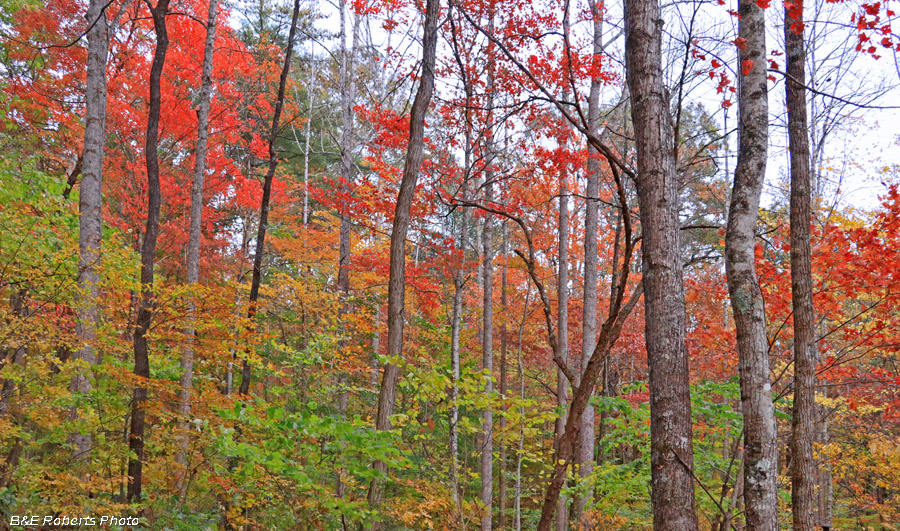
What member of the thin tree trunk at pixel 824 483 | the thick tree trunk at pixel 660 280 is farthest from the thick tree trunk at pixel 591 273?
the thick tree trunk at pixel 660 280

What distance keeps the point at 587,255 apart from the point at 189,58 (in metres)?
12.3

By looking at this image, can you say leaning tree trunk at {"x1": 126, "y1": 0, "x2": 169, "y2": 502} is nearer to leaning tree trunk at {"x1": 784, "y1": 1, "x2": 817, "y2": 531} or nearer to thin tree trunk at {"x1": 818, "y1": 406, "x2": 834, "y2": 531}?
leaning tree trunk at {"x1": 784, "y1": 1, "x2": 817, "y2": 531}

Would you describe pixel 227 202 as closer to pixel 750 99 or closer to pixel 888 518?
pixel 750 99

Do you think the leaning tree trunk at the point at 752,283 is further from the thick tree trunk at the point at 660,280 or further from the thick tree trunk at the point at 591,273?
the thick tree trunk at the point at 591,273

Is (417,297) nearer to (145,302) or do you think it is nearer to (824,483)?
(145,302)

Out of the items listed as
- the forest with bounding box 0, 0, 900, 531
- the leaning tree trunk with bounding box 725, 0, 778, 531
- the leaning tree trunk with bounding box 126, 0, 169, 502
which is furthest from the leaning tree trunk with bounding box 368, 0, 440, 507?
the leaning tree trunk with bounding box 126, 0, 169, 502

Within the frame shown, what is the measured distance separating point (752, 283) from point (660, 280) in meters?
1.47

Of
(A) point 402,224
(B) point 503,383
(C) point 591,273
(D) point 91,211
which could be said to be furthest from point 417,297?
(A) point 402,224

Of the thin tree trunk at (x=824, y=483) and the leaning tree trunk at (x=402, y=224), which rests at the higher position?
the leaning tree trunk at (x=402, y=224)

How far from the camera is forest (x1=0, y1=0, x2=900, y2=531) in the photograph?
3.79m

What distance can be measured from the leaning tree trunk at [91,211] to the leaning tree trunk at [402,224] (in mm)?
5056

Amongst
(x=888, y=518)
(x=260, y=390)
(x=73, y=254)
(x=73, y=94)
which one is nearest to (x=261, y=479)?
(x=73, y=254)

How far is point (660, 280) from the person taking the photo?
291cm

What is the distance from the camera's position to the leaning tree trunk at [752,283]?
3.54m
